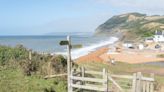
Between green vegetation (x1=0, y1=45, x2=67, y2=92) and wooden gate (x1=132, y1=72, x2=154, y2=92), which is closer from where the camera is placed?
wooden gate (x1=132, y1=72, x2=154, y2=92)

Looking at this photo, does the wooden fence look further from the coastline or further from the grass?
the coastline

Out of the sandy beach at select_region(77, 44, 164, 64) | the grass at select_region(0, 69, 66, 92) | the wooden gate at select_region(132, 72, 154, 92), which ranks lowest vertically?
the sandy beach at select_region(77, 44, 164, 64)

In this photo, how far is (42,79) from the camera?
57.2ft

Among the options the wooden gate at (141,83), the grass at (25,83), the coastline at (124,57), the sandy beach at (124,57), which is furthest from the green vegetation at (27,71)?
the sandy beach at (124,57)

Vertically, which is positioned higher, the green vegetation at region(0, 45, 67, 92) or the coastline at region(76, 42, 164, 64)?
the green vegetation at region(0, 45, 67, 92)

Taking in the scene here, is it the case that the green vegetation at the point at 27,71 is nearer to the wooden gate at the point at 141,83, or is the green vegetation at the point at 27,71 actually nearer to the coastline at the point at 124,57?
the wooden gate at the point at 141,83

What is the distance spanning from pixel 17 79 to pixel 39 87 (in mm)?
1522

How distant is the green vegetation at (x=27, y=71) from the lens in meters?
15.9

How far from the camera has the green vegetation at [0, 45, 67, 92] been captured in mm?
15867

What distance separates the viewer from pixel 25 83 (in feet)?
53.5

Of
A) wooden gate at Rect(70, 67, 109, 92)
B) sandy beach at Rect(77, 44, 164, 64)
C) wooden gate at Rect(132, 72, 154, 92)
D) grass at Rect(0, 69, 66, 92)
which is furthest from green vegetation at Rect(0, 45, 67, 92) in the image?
sandy beach at Rect(77, 44, 164, 64)

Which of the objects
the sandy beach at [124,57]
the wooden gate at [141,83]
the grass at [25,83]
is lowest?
the sandy beach at [124,57]

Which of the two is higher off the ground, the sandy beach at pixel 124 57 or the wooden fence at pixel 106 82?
the wooden fence at pixel 106 82

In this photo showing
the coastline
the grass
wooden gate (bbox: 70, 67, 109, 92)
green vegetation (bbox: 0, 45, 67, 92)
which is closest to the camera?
wooden gate (bbox: 70, 67, 109, 92)
